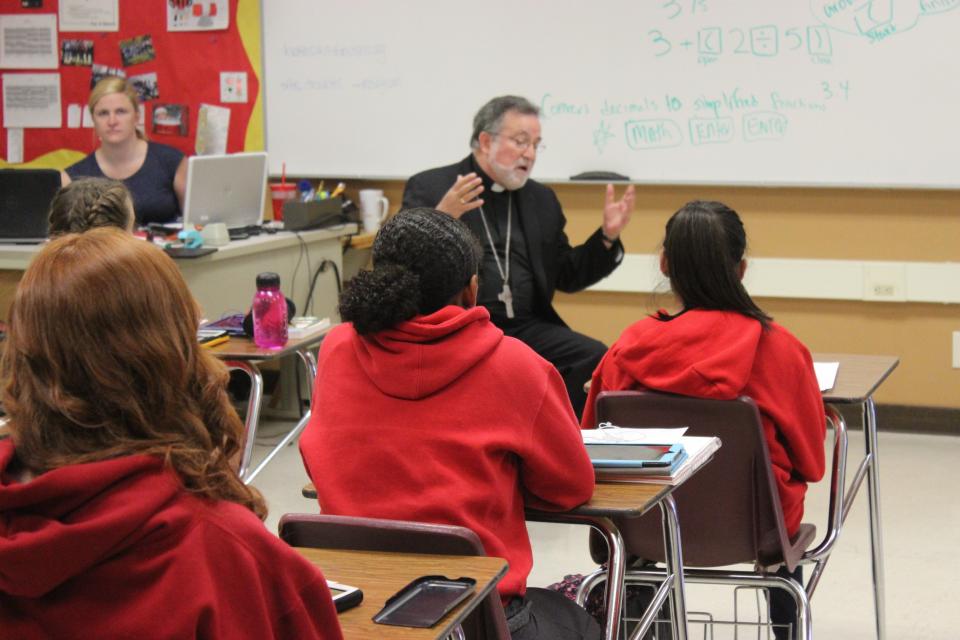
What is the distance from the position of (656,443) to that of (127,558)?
1.12 meters

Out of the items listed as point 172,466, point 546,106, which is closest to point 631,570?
point 172,466

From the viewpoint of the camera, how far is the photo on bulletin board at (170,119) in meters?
5.82

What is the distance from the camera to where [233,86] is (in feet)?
18.7

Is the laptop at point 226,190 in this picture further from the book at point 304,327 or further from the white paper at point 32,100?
the white paper at point 32,100

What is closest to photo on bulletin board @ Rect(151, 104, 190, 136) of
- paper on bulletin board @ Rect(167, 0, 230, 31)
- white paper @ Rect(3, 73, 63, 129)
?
paper on bulletin board @ Rect(167, 0, 230, 31)

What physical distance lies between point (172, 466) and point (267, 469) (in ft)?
11.7

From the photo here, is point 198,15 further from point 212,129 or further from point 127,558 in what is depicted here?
point 127,558

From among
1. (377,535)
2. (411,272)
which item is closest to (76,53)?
(411,272)

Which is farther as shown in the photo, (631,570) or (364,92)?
(364,92)

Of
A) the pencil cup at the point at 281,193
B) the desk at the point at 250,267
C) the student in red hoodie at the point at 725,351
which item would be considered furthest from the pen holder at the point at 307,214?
the student in red hoodie at the point at 725,351

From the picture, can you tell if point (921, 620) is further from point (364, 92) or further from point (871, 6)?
point (364, 92)

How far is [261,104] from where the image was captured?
5660 millimetres

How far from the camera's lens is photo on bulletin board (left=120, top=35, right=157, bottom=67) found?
582 centimetres

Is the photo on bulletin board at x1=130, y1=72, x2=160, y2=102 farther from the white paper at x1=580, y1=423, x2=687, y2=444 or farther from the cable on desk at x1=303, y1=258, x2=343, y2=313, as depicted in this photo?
the white paper at x1=580, y1=423, x2=687, y2=444
